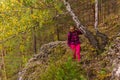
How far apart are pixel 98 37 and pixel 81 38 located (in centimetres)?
342

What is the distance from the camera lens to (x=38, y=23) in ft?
49.0

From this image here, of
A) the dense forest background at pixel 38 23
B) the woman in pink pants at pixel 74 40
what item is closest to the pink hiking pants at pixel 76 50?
the woman in pink pants at pixel 74 40

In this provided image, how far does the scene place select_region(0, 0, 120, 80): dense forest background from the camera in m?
14.5

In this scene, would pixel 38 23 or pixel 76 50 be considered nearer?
pixel 76 50

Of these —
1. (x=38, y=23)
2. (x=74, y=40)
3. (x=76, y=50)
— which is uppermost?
(x=38, y=23)

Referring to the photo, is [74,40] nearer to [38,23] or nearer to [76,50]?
[76,50]

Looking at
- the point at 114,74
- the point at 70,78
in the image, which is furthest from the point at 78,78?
the point at 114,74

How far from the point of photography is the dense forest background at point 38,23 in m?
14.5

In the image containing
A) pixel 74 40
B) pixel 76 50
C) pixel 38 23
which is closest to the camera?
pixel 74 40

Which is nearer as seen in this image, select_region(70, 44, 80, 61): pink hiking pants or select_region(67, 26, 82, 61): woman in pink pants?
select_region(67, 26, 82, 61): woman in pink pants

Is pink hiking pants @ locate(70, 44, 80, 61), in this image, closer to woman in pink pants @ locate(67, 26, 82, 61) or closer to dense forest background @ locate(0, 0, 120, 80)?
woman in pink pants @ locate(67, 26, 82, 61)

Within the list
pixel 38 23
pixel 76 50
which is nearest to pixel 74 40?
pixel 76 50

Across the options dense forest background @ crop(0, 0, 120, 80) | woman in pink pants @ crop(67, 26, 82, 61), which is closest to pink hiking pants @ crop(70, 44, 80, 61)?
woman in pink pants @ crop(67, 26, 82, 61)

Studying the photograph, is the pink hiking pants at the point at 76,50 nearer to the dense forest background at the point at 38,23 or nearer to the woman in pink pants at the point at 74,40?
the woman in pink pants at the point at 74,40
